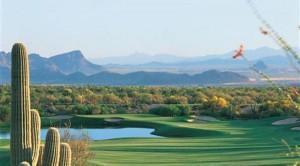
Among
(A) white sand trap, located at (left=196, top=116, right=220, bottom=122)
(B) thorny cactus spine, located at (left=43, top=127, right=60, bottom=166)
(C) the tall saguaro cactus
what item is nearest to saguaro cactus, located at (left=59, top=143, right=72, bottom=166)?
(C) the tall saguaro cactus

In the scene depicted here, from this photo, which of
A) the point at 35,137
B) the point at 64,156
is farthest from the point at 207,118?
the point at 35,137

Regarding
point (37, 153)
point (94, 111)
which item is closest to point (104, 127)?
point (94, 111)

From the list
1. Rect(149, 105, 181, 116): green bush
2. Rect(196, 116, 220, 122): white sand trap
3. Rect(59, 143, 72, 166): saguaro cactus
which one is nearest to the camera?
Rect(59, 143, 72, 166): saguaro cactus

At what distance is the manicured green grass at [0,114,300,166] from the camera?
2341 centimetres

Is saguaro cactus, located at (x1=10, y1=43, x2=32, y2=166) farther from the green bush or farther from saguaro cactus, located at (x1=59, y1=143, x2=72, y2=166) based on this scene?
the green bush

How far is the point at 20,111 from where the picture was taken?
11453mm

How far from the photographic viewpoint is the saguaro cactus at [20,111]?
37.5 ft

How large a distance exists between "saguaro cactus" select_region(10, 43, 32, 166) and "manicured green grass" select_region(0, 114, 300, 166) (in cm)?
969

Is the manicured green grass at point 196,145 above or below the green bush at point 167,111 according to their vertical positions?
below

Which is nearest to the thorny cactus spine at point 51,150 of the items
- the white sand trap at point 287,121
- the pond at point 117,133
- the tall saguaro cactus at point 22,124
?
the tall saguaro cactus at point 22,124

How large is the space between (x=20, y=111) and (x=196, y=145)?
19.4 m

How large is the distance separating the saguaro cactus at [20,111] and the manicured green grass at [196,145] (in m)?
9.69

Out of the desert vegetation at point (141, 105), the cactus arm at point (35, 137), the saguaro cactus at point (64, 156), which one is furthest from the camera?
the desert vegetation at point (141, 105)

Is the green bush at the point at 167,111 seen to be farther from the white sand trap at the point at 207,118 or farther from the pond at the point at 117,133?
the pond at the point at 117,133
